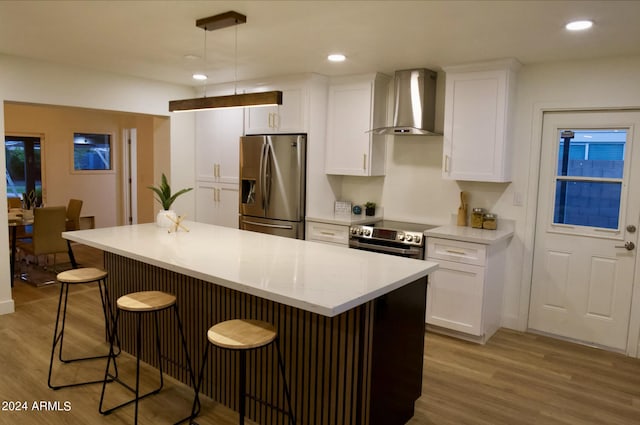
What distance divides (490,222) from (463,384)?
5.13ft

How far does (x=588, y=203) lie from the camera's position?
3891mm

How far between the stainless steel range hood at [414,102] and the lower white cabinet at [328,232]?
1.01m

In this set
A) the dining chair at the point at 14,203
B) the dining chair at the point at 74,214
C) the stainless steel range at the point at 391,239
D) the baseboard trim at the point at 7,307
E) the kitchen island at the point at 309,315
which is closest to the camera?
the kitchen island at the point at 309,315

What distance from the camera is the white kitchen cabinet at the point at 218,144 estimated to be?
538 centimetres

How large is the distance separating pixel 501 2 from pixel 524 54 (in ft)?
4.22

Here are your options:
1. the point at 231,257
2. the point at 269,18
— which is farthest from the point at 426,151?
the point at 231,257

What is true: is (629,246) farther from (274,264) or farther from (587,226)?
(274,264)

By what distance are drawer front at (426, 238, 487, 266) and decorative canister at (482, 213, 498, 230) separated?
1.55ft

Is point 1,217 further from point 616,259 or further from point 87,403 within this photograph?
point 616,259

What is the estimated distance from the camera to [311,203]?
4812 mm

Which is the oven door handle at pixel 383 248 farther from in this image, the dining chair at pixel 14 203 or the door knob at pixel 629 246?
the dining chair at pixel 14 203

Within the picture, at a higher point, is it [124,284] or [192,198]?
[192,198]

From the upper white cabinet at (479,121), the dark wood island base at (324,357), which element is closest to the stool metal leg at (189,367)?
the dark wood island base at (324,357)

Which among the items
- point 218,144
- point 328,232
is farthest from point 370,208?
point 218,144
